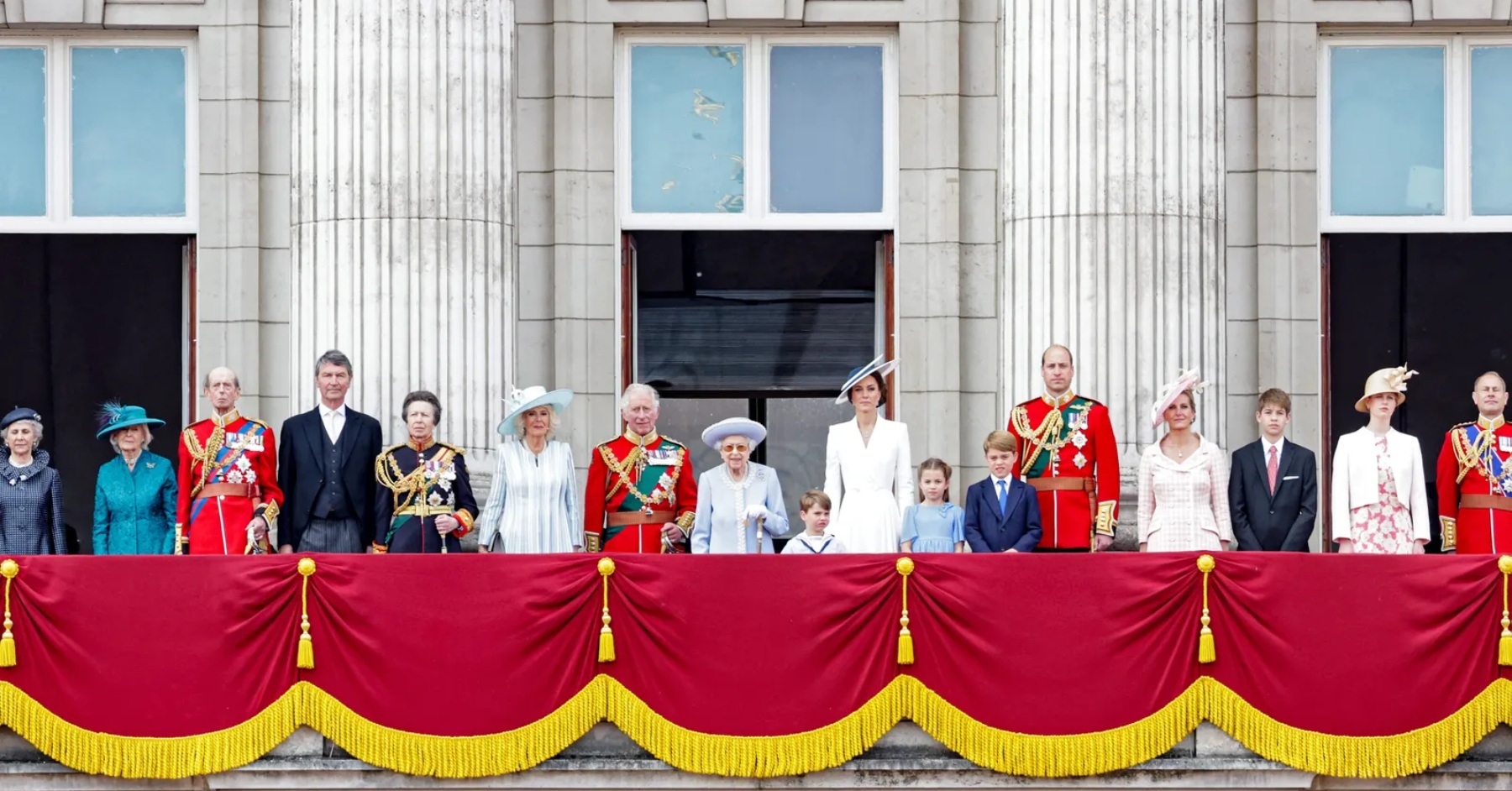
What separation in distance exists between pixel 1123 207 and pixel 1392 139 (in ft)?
10.2

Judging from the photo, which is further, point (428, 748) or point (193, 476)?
point (193, 476)

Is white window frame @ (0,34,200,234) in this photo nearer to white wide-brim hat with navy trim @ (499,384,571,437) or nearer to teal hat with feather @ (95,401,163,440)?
teal hat with feather @ (95,401,163,440)

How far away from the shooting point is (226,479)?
14.9 meters

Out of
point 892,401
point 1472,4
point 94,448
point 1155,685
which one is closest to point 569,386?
point 892,401

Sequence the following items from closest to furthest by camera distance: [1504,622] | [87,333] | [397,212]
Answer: [1504,622] < [397,212] < [87,333]

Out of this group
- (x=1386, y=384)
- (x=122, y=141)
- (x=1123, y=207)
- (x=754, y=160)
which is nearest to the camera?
(x=1386, y=384)

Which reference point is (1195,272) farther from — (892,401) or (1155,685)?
(1155,685)

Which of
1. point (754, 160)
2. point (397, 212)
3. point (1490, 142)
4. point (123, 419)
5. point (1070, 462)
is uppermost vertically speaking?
point (1490, 142)

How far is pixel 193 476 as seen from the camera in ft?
49.1

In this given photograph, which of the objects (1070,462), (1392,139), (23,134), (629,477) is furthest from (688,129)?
(1392,139)

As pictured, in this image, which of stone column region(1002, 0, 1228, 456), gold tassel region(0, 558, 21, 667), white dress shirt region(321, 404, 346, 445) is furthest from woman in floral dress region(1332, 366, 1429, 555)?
gold tassel region(0, 558, 21, 667)

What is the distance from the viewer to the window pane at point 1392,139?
728 inches

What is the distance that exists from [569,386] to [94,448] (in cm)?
382

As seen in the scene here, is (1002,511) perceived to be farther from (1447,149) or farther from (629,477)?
(1447,149)
